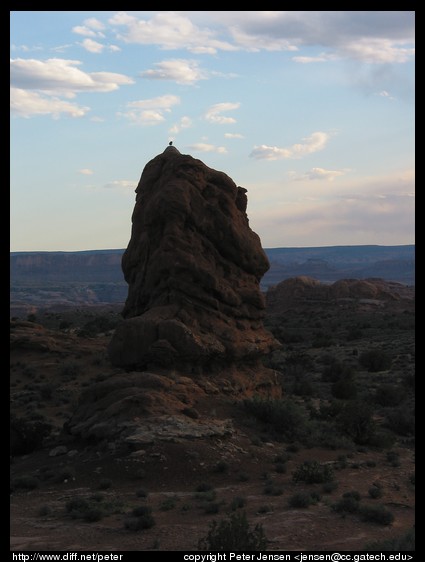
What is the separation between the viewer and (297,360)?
3547cm

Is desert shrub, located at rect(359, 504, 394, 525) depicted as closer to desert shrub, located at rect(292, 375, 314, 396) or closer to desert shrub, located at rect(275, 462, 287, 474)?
desert shrub, located at rect(275, 462, 287, 474)

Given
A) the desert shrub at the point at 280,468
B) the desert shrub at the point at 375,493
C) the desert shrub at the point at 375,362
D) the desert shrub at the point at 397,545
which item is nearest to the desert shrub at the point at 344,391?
the desert shrub at the point at 375,362

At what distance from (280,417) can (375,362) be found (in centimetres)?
1657

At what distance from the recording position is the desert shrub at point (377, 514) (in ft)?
36.1

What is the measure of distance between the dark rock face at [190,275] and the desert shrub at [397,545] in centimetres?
896

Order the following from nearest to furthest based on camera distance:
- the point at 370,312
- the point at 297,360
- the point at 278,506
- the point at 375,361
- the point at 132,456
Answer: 1. the point at 278,506
2. the point at 132,456
3. the point at 375,361
4. the point at 297,360
5. the point at 370,312

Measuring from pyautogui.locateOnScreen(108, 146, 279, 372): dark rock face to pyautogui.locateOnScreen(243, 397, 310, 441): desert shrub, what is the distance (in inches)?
69.2

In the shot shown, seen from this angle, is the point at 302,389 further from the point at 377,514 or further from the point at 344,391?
the point at 377,514

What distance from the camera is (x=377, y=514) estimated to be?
36.4 feet

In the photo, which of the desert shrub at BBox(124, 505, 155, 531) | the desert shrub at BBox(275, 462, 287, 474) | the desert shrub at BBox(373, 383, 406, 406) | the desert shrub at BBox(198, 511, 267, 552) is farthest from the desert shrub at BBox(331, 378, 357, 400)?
the desert shrub at BBox(198, 511, 267, 552)

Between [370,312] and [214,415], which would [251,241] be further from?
[370,312]

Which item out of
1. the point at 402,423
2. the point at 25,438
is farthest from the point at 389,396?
the point at 25,438
